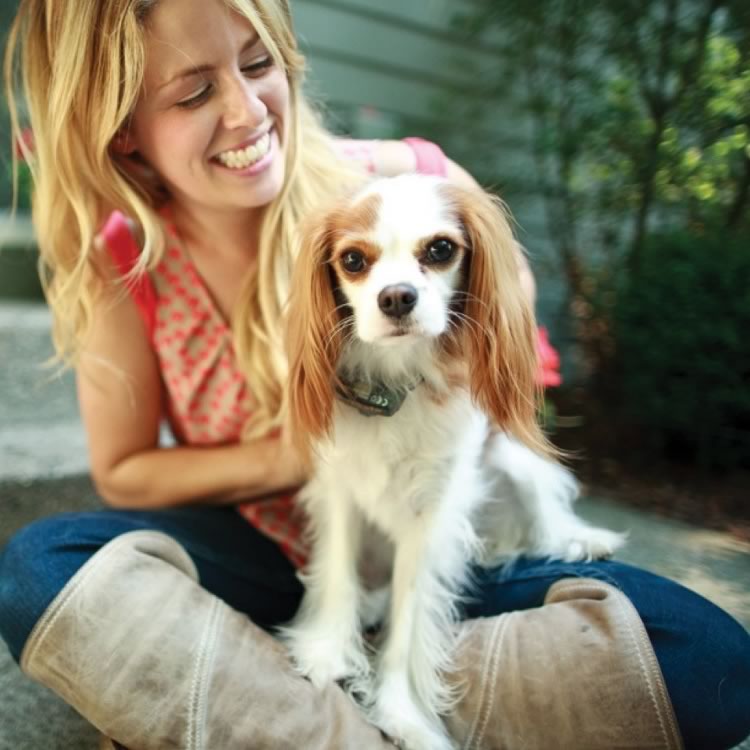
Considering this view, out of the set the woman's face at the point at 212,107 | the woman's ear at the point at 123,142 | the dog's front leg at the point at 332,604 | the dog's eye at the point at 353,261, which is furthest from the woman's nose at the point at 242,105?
the dog's front leg at the point at 332,604

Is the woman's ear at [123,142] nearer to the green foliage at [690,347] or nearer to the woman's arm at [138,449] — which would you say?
the woman's arm at [138,449]

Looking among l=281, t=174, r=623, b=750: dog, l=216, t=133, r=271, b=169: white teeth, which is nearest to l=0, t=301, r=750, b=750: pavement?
l=281, t=174, r=623, b=750: dog

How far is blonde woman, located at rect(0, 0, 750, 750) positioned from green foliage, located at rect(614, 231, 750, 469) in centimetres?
71

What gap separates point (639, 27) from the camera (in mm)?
2111

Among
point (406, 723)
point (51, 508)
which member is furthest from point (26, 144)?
point (406, 723)

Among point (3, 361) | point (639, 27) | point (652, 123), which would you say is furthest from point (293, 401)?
point (639, 27)

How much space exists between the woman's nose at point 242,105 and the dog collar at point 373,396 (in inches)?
18.9

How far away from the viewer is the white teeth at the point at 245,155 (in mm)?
1300

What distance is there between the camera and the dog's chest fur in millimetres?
1224

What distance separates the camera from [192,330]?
4.94ft

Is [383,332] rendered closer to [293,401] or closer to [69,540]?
[293,401]

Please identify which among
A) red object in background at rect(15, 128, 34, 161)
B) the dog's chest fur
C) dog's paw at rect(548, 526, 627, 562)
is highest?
red object in background at rect(15, 128, 34, 161)

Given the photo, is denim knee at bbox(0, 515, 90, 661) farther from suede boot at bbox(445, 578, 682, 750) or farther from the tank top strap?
suede boot at bbox(445, 578, 682, 750)

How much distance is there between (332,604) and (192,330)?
0.62 metres
